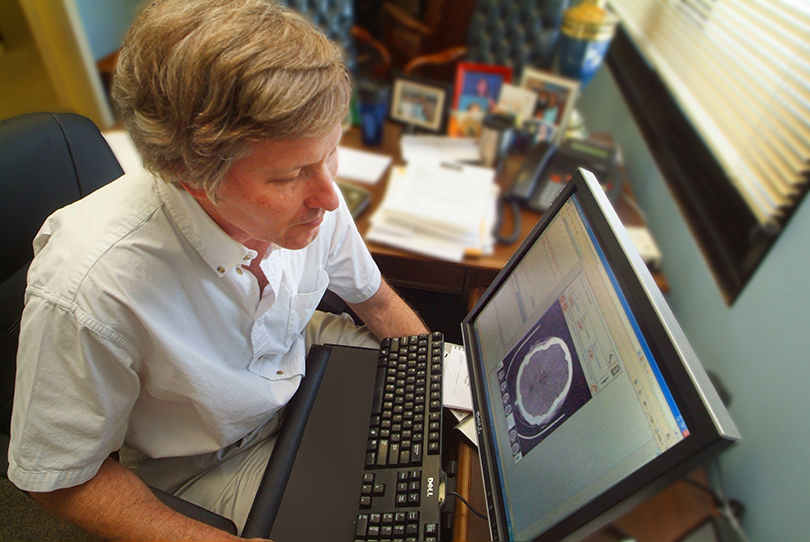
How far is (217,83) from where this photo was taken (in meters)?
0.48

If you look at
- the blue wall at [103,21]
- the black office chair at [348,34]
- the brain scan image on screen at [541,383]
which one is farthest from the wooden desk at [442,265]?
the blue wall at [103,21]

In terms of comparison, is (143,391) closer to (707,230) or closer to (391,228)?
(391,228)

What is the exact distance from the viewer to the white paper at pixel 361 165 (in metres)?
1.39

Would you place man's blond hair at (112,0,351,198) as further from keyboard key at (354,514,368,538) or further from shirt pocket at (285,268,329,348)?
keyboard key at (354,514,368,538)

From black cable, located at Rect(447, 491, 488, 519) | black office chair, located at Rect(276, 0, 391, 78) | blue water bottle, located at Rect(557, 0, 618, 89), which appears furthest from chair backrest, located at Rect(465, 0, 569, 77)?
black cable, located at Rect(447, 491, 488, 519)

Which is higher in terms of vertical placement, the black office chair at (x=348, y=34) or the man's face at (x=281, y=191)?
the man's face at (x=281, y=191)

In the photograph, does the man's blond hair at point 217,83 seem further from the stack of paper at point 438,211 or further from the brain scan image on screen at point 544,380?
the stack of paper at point 438,211

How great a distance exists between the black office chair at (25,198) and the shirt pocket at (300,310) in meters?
0.30

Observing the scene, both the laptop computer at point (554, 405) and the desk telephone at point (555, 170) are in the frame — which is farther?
the desk telephone at point (555, 170)

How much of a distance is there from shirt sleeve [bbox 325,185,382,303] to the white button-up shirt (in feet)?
0.51

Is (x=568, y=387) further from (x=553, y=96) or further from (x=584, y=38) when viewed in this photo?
(x=584, y=38)

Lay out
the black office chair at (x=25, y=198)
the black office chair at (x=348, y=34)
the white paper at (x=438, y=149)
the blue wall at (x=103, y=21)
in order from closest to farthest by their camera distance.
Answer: the black office chair at (x=25, y=198) < the white paper at (x=438, y=149) < the blue wall at (x=103, y=21) < the black office chair at (x=348, y=34)

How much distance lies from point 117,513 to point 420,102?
1.38 meters

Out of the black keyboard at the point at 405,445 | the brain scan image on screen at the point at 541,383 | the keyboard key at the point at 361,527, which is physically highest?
the brain scan image on screen at the point at 541,383
